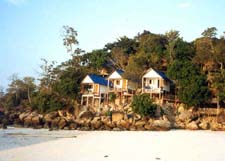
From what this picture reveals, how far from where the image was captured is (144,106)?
34.6 m

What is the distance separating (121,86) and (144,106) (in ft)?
30.9

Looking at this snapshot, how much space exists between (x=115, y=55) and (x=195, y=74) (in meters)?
13.8

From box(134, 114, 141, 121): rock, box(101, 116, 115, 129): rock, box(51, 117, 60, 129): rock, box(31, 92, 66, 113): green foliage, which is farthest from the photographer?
box(31, 92, 66, 113): green foliage

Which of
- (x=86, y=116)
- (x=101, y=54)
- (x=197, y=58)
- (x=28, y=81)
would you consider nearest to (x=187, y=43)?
(x=197, y=58)

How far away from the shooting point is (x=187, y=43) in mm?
42656

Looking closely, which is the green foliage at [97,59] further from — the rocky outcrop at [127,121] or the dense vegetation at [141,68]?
the rocky outcrop at [127,121]

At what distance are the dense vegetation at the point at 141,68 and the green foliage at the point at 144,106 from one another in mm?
4031

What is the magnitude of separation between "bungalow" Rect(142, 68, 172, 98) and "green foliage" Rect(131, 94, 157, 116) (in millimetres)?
4871

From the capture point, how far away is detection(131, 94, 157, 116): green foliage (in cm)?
3459

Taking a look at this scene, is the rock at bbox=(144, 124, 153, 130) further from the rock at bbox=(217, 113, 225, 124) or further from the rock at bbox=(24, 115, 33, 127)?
the rock at bbox=(24, 115, 33, 127)

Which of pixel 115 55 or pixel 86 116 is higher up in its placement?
pixel 115 55

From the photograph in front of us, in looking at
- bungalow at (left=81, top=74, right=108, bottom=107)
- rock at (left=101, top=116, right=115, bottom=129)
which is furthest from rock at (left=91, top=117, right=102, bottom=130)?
bungalow at (left=81, top=74, right=108, bottom=107)

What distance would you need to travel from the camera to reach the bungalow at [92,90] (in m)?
43.8

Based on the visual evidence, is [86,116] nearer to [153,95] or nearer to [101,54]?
[153,95]
